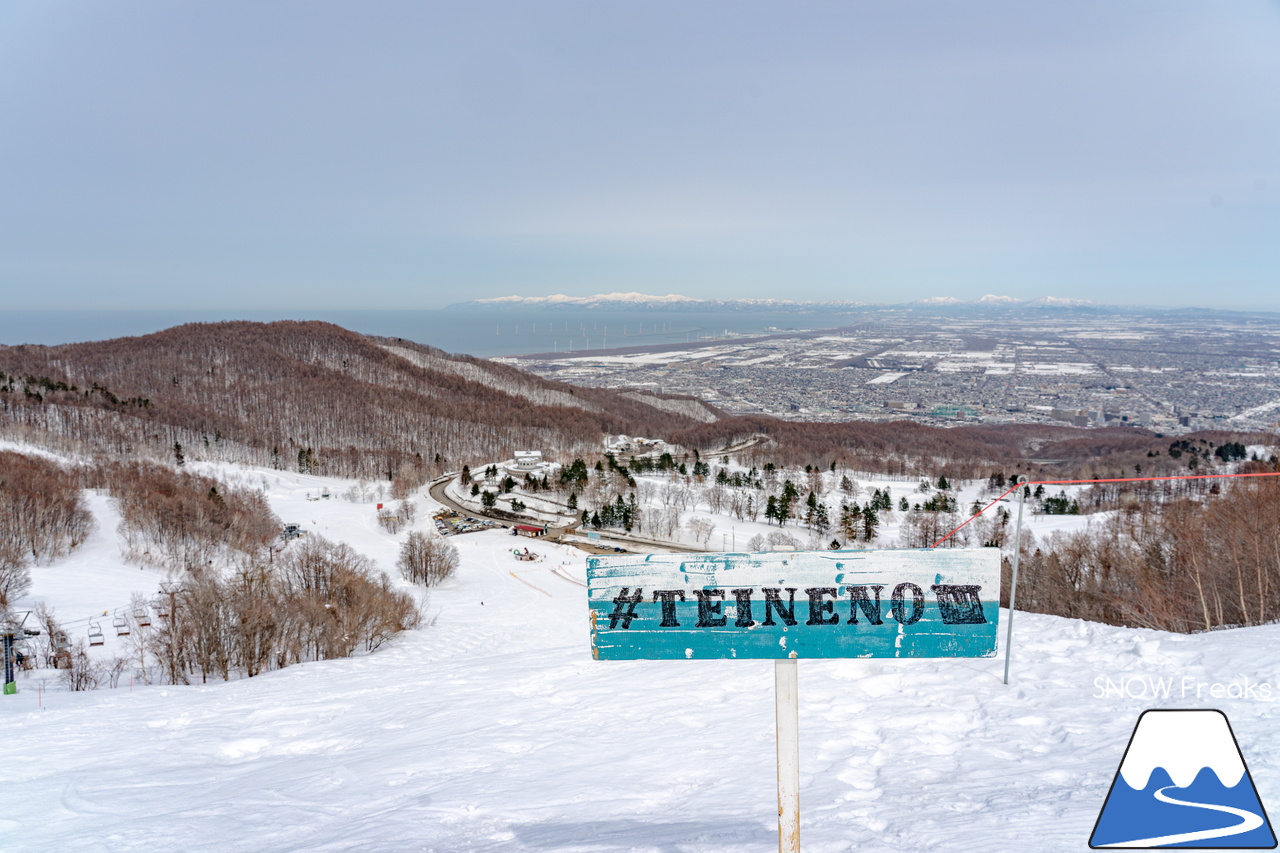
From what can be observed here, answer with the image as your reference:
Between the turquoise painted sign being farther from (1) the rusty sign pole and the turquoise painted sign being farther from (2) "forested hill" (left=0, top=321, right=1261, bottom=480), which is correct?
(2) "forested hill" (left=0, top=321, right=1261, bottom=480)

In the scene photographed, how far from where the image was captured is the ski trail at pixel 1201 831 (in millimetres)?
2795

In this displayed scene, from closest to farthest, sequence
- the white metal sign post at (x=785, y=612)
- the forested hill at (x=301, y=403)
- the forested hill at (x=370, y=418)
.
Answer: the white metal sign post at (x=785, y=612) → the forested hill at (x=370, y=418) → the forested hill at (x=301, y=403)

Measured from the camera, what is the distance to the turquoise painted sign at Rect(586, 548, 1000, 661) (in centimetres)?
324

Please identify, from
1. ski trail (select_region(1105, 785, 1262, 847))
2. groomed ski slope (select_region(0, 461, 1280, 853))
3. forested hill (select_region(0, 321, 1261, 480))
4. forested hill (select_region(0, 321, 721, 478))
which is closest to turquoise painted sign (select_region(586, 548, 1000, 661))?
ski trail (select_region(1105, 785, 1262, 847))

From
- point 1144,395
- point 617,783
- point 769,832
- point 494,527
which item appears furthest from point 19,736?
point 1144,395

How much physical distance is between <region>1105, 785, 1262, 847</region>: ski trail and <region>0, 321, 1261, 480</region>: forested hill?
77.6 metres

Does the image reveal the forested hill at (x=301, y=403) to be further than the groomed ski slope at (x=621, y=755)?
Yes

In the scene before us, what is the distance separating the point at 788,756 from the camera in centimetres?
A: 315

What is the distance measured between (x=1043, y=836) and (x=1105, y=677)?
3.85 meters

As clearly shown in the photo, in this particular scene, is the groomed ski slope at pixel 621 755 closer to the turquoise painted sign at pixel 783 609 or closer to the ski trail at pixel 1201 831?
the ski trail at pixel 1201 831

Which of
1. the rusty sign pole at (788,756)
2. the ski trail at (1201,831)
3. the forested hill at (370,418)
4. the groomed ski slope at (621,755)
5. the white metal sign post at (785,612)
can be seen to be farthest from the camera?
the forested hill at (370,418)

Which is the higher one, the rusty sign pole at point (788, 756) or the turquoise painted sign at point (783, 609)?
the turquoise painted sign at point (783, 609)

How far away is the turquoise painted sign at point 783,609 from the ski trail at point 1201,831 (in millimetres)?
906

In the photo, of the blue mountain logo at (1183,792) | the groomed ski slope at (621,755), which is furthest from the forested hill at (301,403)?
the blue mountain logo at (1183,792)
